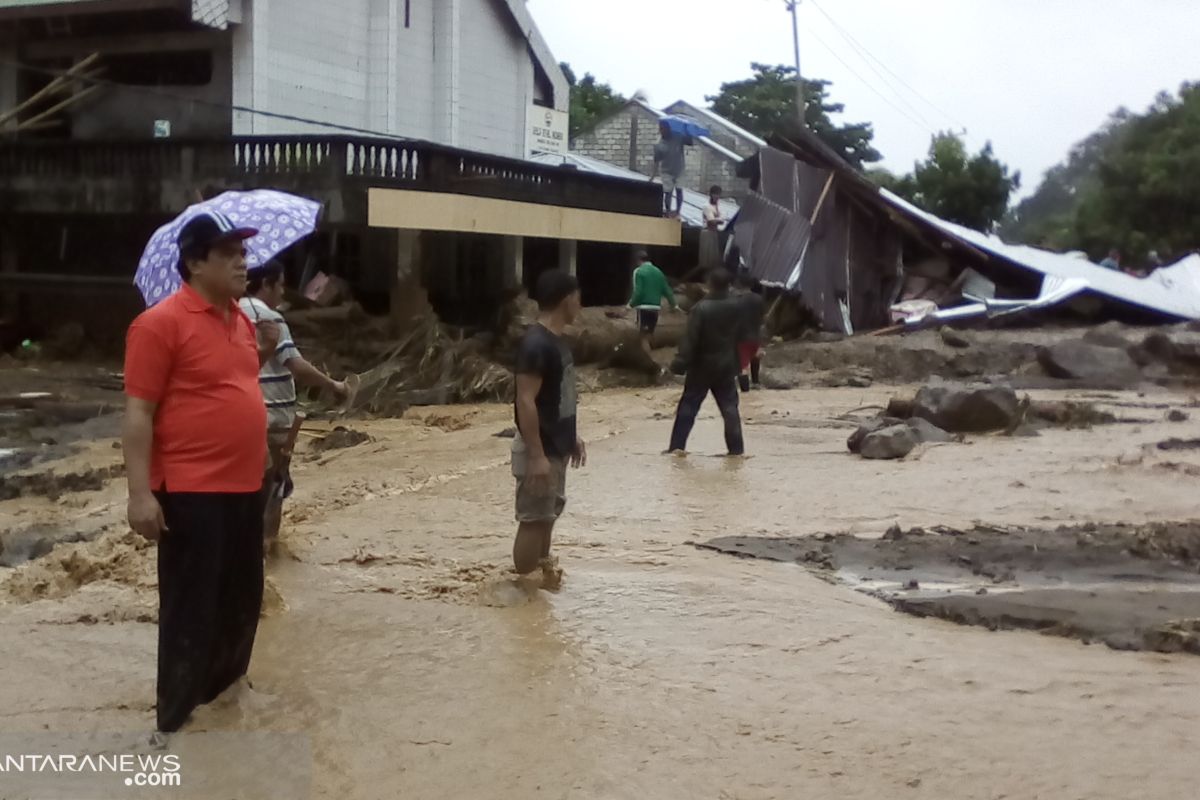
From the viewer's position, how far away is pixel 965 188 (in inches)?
1430

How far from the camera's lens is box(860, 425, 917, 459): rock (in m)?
10.1

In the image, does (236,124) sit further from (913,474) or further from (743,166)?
(913,474)

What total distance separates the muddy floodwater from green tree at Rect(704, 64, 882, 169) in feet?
123

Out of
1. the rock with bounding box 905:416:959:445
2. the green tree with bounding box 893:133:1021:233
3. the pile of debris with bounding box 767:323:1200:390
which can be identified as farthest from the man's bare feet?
the green tree with bounding box 893:133:1021:233

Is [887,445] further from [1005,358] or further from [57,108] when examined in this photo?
[57,108]

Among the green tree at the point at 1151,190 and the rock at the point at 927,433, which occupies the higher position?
the green tree at the point at 1151,190

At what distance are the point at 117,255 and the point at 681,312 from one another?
994 centimetres

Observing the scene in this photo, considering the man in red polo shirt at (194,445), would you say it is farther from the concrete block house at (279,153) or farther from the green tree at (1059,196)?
the green tree at (1059,196)

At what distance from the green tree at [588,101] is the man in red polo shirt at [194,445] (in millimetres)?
37698

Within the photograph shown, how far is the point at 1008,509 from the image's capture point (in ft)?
26.4

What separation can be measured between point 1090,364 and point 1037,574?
11395 mm

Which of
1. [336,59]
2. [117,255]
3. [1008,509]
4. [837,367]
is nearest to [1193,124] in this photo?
[837,367]

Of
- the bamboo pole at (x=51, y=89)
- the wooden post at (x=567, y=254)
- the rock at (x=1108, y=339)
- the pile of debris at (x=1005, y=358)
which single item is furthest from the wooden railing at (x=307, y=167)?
the rock at (x=1108, y=339)

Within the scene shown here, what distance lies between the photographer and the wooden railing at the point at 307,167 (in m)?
16.9
